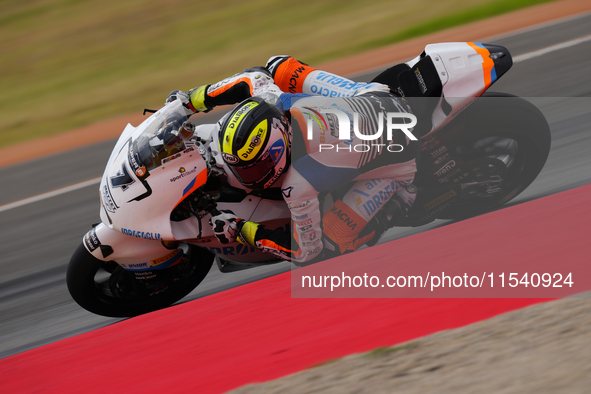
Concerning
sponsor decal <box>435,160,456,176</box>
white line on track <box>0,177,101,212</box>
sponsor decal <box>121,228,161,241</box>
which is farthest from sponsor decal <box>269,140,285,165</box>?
white line on track <box>0,177,101,212</box>

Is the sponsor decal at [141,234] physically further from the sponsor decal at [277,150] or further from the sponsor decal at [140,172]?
the sponsor decal at [277,150]

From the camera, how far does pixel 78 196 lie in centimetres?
575

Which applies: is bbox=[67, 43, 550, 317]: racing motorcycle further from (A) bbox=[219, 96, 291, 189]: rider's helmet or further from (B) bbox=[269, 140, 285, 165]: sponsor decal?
(B) bbox=[269, 140, 285, 165]: sponsor decal

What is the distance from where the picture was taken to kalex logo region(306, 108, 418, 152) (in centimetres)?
313

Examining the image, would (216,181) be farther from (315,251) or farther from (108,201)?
(315,251)

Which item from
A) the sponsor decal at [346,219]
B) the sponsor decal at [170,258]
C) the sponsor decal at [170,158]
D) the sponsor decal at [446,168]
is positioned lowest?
the sponsor decal at [170,258]

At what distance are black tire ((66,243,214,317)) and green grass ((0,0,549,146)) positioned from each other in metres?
5.36

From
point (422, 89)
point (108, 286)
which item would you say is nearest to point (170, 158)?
point (108, 286)

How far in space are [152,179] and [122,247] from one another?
0.51 metres

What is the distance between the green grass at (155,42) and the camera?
9094 mm

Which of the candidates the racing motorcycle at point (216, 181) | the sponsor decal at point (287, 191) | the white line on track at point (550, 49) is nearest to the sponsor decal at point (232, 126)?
the racing motorcycle at point (216, 181)

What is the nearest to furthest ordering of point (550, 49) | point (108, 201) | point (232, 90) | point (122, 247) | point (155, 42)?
point (108, 201) < point (122, 247) < point (232, 90) < point (550, 49) < point (155, 42)

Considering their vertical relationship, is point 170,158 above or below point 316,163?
above

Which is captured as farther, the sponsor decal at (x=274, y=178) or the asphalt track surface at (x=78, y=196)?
the asphalt track surface at (x=78, y=196)
